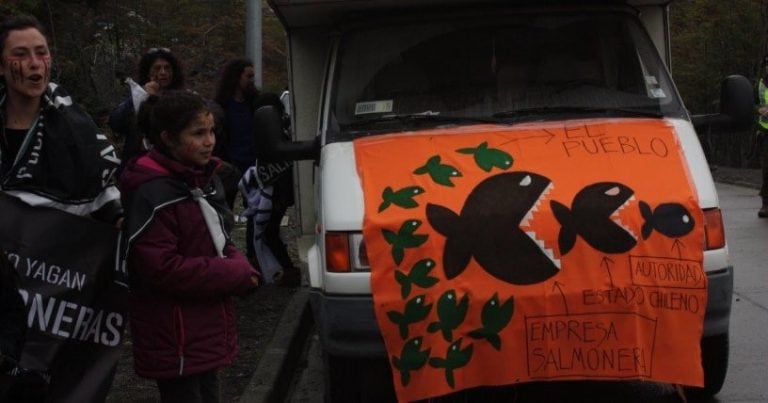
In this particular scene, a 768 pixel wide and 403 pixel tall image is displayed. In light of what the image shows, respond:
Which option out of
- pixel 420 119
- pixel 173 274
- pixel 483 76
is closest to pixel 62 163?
pixel 173 274

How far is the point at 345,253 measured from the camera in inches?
212

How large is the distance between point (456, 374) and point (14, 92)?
222 centimetres

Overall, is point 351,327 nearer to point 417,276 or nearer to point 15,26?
point 417,276

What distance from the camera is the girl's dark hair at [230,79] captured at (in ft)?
31.2

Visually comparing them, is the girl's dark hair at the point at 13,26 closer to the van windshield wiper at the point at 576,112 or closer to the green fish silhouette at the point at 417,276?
the green fish silhouette at the point at 417,276

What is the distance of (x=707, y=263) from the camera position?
17.5 ft

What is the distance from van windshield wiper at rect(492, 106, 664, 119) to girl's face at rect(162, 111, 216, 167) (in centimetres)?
213

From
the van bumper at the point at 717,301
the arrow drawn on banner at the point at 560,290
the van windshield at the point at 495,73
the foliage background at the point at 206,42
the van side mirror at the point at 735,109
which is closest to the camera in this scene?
the arrow drawn on banner at the point at 560,290

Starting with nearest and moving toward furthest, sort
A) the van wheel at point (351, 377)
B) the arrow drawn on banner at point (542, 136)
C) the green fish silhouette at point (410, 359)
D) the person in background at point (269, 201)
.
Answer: the green fish silhouette at point (410, 359), the van wheel at point (351, 377), the arrow drawn on banner at point (542, 136), the person in background at point (269, 201)

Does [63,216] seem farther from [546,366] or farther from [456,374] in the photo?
[546,366]

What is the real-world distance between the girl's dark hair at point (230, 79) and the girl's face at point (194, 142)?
5.04 meters

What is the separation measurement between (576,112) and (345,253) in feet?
5.27

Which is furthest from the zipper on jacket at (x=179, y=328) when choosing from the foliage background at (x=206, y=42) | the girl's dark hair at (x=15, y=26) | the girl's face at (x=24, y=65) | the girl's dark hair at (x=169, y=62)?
the foliage background at (x=206, y=42)

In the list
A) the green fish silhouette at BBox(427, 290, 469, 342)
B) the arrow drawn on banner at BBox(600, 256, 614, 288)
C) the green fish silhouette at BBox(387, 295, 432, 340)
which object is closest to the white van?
the green fish silhouette at BBox(387, 295, 432, 340)
